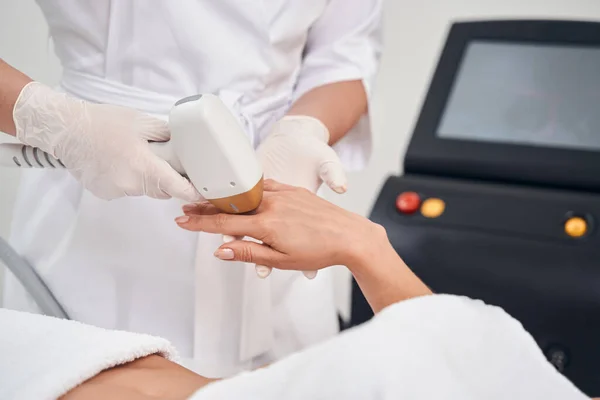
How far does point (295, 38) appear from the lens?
1.07 m

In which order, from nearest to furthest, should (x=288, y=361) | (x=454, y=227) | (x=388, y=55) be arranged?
(x=288, y=361) → (x=454, y=227) → (x=388, y=55)

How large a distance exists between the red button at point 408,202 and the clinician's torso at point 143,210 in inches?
14.4

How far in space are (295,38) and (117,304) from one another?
476 millimetres

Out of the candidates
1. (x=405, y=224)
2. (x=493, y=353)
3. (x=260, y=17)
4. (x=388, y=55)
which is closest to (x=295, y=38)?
(x=260, y=17)

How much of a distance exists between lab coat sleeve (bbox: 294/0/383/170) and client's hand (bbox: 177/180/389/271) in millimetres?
334

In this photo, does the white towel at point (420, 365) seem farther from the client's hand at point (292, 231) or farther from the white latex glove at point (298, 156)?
the white latex glove at point (298, 156)

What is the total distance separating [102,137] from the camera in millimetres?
797

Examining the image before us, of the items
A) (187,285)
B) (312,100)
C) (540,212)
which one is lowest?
(540,212)

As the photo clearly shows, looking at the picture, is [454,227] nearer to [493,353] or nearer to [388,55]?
[493,353]

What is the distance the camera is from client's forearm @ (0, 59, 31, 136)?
31.5 inches

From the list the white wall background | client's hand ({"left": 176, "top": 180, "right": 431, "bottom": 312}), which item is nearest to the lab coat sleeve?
client's hand ({"left": 176, "top": 180, "right": 431, "bottom": 312})

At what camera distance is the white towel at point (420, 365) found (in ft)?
1.44

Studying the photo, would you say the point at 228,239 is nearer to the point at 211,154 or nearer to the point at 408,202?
the point at 211,154

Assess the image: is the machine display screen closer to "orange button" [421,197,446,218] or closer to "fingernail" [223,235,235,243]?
"orange button" [421,197,446,218]
